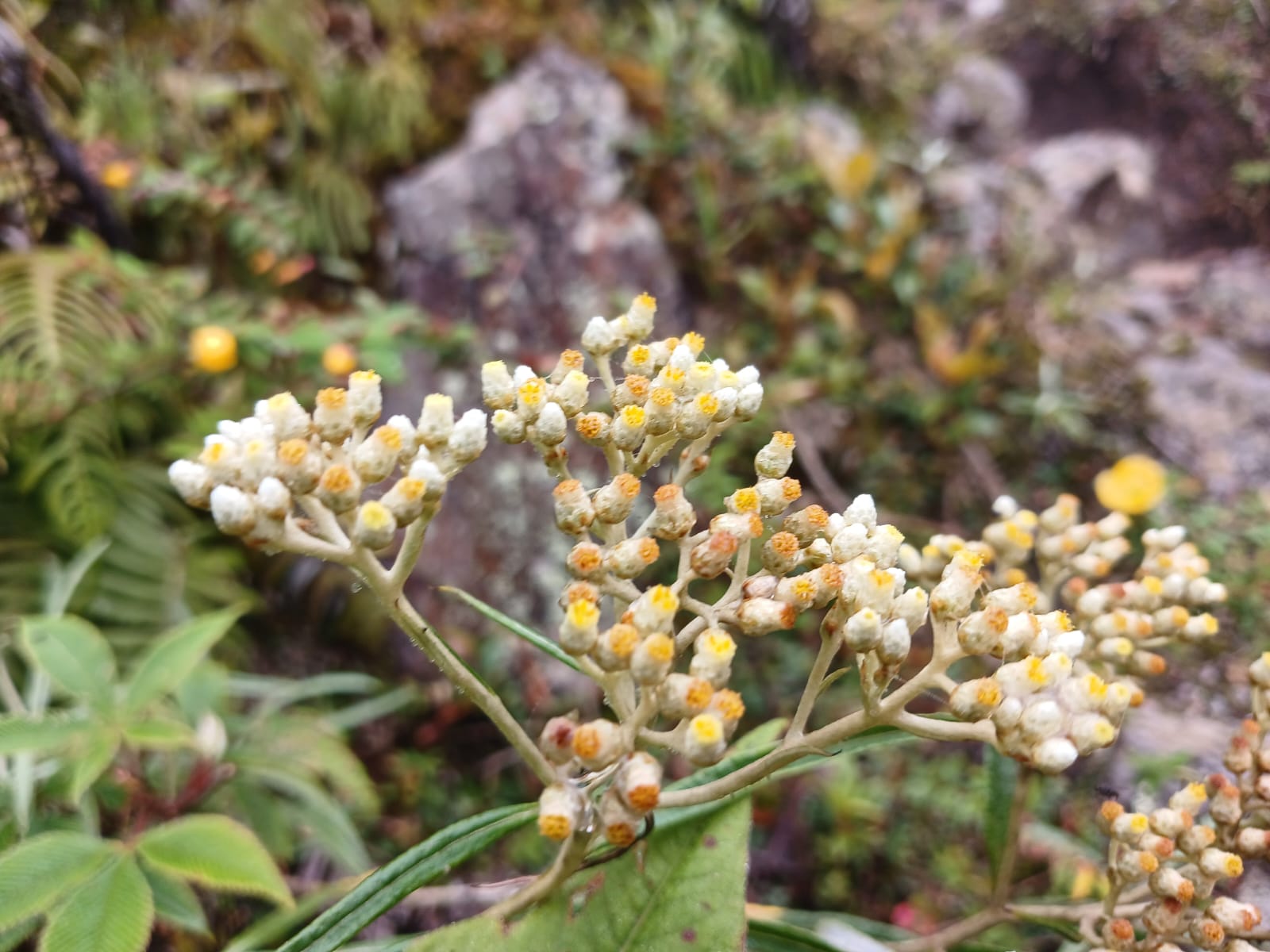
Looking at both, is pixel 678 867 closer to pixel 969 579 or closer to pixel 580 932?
pixel 580 932

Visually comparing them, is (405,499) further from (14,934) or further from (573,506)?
(14,934)

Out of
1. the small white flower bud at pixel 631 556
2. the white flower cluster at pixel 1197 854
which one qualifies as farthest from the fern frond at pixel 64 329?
the white flower cluster at pixel 1197 854

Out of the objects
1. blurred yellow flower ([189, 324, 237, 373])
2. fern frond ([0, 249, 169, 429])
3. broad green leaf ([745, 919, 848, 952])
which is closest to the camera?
broad green leaf ([745, 919, 848, 952])

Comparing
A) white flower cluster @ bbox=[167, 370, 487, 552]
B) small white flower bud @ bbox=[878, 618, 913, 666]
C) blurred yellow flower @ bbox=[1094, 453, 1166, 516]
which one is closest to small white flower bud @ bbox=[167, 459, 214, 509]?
white flower cluster @ bbox=[167, 370, 487, 552]

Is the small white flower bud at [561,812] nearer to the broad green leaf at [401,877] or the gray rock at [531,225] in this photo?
the broad green leaf at [401,877]

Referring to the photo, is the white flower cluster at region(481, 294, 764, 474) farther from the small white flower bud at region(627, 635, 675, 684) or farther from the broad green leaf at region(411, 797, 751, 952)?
the broad green leaf at region(411, 797, 751, 952)

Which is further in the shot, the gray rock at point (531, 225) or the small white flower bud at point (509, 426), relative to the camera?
the gray rock at point (531, 225)
